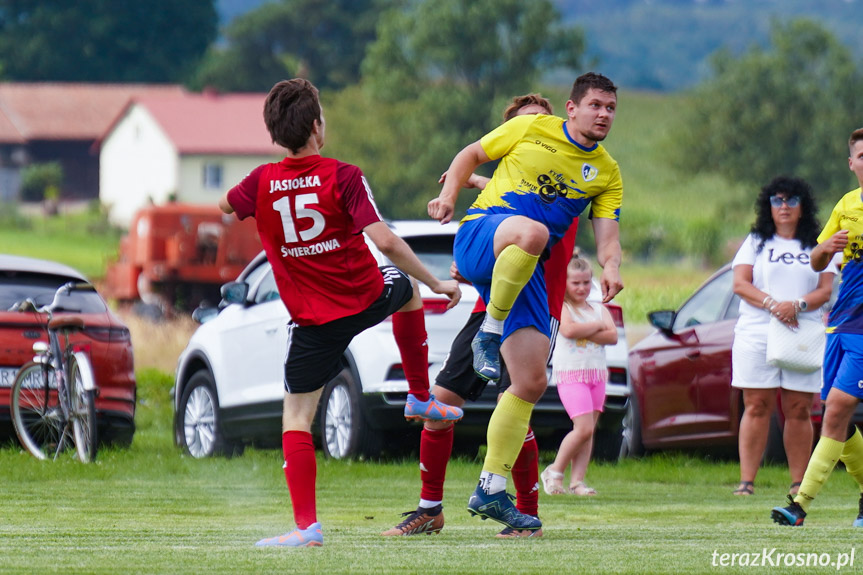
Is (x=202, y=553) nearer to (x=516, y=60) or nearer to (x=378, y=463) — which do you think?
(x=378, y=463)

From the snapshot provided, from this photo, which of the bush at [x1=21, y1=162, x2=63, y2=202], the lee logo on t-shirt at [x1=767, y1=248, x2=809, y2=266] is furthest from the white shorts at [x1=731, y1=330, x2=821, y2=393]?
the bush at [x1=21, y1=162, x2=63, y2=202]

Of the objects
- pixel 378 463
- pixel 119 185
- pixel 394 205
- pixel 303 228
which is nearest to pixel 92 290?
pixel 378 463

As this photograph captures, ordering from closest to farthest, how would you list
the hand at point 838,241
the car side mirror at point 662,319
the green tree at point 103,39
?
1. the hand at point 838,241
2. the car side mirror at point 662,319
3. the green tree at point 103,39

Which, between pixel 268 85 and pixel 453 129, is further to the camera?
pixel 268 85

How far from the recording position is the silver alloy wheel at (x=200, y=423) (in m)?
13.5

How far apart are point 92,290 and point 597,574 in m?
7.72

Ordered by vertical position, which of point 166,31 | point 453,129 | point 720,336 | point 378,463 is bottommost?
point 378,463

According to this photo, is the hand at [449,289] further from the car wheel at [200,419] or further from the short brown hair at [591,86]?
the car wheel at [200,419]

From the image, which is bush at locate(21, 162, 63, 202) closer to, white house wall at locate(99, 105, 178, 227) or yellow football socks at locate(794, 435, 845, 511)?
white house wall at locate(99, 105, 178, 227)

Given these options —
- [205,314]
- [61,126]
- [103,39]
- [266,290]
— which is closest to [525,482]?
[266,290]

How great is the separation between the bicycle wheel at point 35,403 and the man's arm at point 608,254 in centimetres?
596

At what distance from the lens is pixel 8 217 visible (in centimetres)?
8725

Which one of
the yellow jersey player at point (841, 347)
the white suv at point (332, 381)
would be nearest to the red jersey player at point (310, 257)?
the yellow jersey player at point (841, 347)

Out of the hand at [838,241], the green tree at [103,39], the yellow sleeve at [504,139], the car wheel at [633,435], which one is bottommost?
the car wheel at [633,435]
